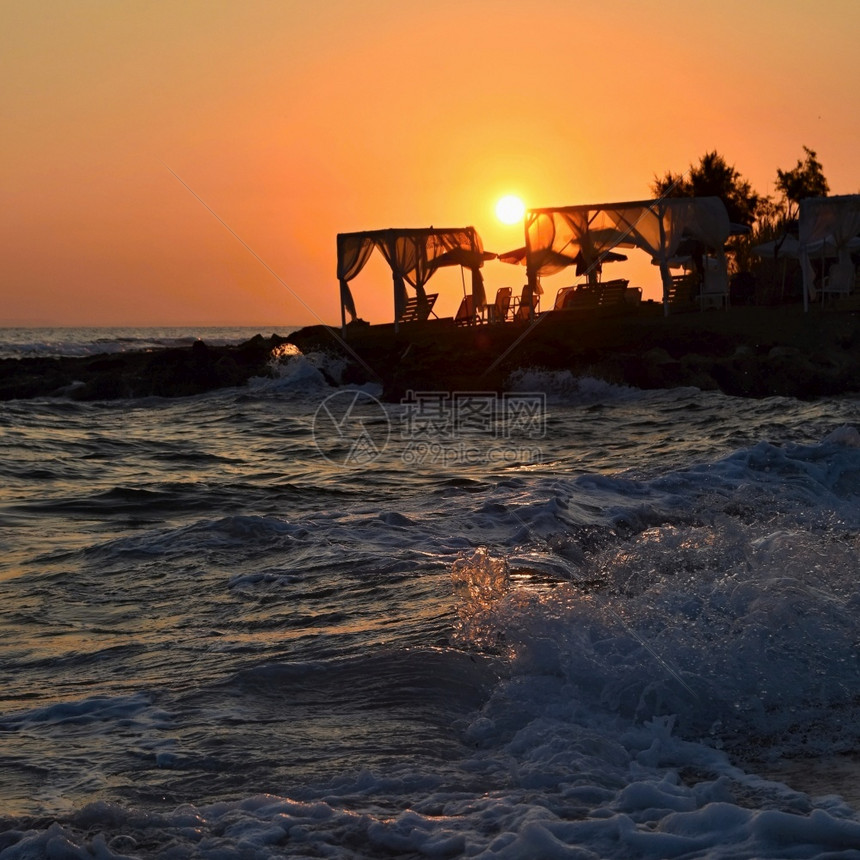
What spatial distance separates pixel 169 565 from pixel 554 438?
9.24 meters

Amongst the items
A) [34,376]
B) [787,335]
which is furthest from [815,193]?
[34,376]

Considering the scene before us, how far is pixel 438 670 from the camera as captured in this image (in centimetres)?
505

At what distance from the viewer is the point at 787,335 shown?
2495 cm

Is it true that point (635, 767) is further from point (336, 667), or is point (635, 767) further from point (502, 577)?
point (502, 577)

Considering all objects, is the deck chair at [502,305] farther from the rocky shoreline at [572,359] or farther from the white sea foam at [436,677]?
the white sea foam at [436,677]

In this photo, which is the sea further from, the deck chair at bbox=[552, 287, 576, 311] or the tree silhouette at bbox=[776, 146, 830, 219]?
the tree silhouette at bbox=[776, 146, 830, 219]

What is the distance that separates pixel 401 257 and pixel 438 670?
97.0 ft

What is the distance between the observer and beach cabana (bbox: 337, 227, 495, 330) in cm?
3372

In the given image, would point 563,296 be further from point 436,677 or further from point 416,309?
point 436,677

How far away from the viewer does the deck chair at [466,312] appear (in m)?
32.8

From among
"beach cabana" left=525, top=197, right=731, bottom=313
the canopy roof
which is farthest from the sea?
the canopy roof

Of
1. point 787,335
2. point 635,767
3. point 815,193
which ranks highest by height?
point 815,193

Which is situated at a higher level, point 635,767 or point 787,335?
point 787,335

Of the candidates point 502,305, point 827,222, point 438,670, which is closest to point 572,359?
point 502,305
